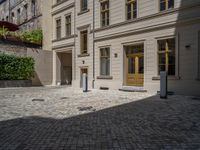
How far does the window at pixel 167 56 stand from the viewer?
14539 mm

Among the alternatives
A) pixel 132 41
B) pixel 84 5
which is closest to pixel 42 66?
pixel 84 5

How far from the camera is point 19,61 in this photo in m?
22.6

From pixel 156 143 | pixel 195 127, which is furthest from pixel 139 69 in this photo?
pixel 156 143

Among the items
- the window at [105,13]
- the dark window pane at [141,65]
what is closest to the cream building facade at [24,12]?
the window at [105,13]

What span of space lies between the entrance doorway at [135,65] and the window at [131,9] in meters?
2.14

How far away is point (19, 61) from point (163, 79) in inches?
582

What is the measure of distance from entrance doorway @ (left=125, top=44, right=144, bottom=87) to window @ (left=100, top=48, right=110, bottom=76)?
1890 mm

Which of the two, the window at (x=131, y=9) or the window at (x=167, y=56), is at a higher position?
the window at (x=131, y=9)

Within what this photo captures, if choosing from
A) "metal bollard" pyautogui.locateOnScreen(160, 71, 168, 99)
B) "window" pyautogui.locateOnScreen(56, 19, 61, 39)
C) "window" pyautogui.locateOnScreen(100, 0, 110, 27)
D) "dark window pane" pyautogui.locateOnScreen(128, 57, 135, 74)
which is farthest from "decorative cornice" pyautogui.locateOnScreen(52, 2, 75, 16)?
"metal bollard" pyautogui.locateOnScreen(160, 71, 168, 99)

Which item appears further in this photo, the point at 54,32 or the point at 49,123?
the point at 54,32

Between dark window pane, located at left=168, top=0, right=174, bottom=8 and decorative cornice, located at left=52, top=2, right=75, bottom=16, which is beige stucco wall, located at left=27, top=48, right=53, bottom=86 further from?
dark window pane, located at left=168, top=0, right=174, bottom=8

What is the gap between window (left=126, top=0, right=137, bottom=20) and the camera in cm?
1695

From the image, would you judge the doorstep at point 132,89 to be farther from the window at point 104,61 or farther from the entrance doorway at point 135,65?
the window at point 104,61

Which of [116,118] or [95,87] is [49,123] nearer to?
[116,118]
